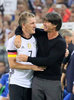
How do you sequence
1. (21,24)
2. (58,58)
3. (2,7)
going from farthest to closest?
(2,7)
(21,24)
(58,58)

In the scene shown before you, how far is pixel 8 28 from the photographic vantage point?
7.66 meters

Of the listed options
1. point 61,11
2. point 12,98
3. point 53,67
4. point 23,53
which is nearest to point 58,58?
point 53,67

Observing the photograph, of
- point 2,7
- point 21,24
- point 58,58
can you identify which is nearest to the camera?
point 58,58

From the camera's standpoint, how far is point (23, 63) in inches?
119

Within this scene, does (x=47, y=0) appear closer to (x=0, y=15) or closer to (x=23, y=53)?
(x=0, y=15)

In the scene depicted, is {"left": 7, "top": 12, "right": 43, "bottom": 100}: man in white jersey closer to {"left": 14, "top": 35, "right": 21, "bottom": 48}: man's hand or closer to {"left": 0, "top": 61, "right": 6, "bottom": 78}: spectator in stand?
{"left": 14, "top": 35, "right": 21, "bottom": 48}: man's hand

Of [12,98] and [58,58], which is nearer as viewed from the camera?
[58,58]

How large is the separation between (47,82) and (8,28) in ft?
16.1

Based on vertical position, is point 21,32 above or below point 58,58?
above

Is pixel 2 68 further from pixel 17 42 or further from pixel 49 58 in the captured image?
pixel 49 58

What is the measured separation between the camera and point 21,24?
304cm

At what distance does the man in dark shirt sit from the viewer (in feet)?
9.35

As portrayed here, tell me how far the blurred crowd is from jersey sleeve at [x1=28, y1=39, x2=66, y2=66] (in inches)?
175

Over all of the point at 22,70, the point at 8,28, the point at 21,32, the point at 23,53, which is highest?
the point at 21,32
